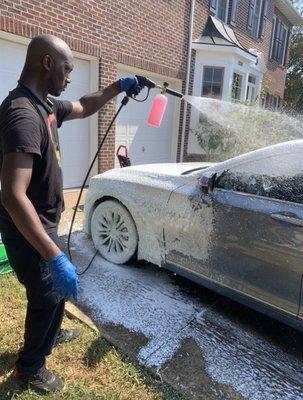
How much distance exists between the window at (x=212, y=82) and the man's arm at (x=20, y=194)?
980cm

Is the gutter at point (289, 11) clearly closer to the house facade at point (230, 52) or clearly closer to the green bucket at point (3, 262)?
the house facade at point (230, 52)

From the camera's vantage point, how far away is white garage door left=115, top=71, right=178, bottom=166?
8.34m

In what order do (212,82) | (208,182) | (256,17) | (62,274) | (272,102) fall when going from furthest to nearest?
(272,102)
(256,17)
(212,82)
(208,182)
(62,274)

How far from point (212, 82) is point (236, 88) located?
1.13 m

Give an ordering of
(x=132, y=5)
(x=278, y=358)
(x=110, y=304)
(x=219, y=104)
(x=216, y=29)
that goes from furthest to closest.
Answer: (x=216, y=29)
(x=219, y=104)
(x=132, y=5)
(x=110, y=304)
(x=278, y=358)

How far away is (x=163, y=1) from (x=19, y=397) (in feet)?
28.4

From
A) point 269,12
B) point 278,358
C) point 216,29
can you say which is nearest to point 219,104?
point 216,29

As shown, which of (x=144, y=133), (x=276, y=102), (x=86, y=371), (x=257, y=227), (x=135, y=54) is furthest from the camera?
(x=276, y=102)

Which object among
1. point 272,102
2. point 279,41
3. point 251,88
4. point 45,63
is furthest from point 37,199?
point 279,41

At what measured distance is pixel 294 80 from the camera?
80.5ft

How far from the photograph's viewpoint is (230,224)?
2.86m

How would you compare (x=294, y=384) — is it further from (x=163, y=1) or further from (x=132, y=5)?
(x=163, y=1)

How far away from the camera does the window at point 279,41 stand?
16.9 metres

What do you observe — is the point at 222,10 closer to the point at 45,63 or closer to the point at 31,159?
the point at 45,63
